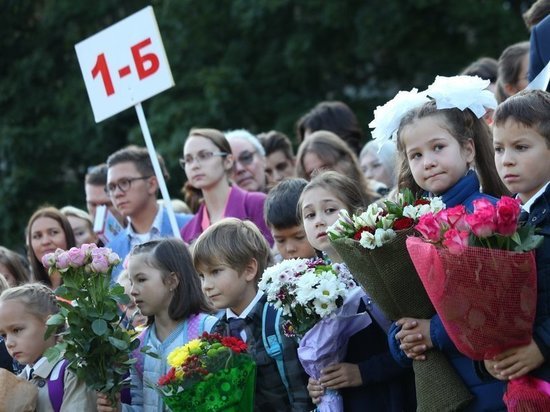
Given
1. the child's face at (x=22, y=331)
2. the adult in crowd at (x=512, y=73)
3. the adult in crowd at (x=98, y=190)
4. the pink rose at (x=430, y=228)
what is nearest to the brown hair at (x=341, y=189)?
the pink rose at (x=430, y=228)

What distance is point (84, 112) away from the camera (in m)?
18.5

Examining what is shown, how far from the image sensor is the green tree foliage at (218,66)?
1706 centimetres

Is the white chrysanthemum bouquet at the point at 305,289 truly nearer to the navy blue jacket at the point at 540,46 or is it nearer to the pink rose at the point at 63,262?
the pink rose at the point at 63,262

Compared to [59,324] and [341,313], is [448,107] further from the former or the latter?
[59,324]

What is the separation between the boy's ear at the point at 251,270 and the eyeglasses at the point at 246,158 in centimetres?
291

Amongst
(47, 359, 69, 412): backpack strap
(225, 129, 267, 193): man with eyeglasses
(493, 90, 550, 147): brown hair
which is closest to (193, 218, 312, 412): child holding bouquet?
(47, 359, 69, 412): backpack strap

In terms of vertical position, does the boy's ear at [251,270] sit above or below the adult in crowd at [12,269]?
below

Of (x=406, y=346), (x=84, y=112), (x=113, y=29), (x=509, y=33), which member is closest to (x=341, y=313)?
(x=406, y=346)

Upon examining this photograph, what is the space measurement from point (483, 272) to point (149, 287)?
2.69 m

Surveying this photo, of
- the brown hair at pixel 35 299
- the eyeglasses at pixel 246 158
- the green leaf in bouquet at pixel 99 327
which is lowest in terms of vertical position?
the green leaf in bouquet at pixel 99 327

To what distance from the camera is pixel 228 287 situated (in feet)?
20.6

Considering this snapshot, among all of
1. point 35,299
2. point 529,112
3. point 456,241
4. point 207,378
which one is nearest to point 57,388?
point 35,299

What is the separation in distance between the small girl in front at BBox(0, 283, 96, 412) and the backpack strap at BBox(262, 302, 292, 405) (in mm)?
1154

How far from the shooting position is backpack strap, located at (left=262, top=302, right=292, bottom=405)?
19.6ft
